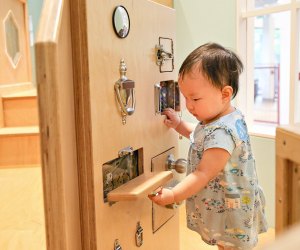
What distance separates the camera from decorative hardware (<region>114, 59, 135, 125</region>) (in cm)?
94

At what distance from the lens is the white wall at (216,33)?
1771 millimetres

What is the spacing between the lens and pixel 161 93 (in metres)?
A: 1.21

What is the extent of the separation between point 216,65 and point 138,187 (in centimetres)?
38

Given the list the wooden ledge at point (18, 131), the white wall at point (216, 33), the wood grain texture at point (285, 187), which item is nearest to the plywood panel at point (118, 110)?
the wood grain texture at point (285, 187)

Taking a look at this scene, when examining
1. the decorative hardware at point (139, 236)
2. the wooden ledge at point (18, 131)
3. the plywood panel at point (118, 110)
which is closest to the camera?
the plywood panel at point (118, 110)

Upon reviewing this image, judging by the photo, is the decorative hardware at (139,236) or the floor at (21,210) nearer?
the decorative hardware at (139,236)

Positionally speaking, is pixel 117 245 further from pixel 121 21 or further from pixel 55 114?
pixel 121 21

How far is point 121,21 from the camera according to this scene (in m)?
0.94

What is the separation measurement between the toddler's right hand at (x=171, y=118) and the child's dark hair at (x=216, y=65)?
0.67ft

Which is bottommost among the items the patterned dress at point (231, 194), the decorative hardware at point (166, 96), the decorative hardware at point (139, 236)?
the decorative hardware at point (139, 236)

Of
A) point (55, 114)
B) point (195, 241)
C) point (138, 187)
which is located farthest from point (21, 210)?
point (55, 114)

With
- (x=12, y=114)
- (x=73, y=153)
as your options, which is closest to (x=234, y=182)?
(x=73, y=153)

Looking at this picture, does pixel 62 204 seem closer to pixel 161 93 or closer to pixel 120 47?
pixel 120 47

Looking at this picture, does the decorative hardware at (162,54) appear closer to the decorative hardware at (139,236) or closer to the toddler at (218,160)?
the toddler at (218,160)
